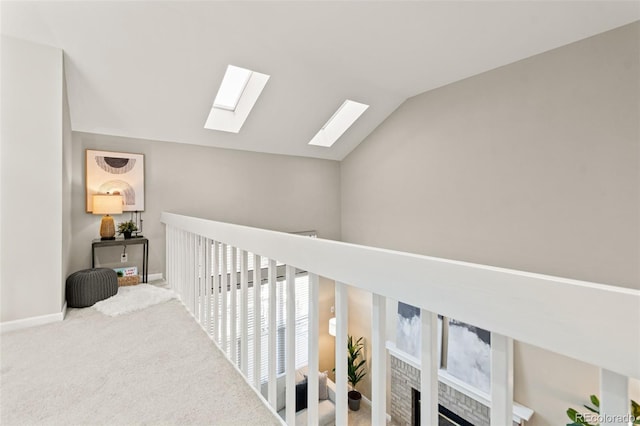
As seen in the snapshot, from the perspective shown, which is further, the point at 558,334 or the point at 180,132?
the point at 180,132

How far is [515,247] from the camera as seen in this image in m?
3.08

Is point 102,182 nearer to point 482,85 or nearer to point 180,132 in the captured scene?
point 180,132

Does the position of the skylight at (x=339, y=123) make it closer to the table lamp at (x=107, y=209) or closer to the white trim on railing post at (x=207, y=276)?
the table lamp at (x=107, y=209)

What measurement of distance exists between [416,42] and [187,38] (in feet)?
6.96

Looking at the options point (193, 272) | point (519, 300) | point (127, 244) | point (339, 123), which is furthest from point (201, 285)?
point (339, 123)

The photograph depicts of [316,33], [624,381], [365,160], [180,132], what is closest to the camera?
[624,381]

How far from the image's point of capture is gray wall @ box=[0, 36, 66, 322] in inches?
78.1

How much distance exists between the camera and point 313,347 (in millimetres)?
994

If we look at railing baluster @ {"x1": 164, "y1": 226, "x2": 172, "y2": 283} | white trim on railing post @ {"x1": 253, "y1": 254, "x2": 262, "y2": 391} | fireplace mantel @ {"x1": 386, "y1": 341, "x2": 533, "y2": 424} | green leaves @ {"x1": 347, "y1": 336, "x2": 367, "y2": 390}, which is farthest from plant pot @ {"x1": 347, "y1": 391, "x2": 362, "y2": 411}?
white trim on railing post @ {"x1": 253, "y1": 254, "x2": 262, "y2": 391}

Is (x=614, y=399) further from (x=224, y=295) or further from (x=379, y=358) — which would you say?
(x=224, y=295)

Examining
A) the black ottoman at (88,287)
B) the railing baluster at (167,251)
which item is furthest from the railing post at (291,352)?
the railing baluster at (167,251)

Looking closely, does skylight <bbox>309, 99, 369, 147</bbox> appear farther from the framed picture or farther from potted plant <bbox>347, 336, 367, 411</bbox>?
potted plant <bbox>347, 336, 367, 411</bbox>

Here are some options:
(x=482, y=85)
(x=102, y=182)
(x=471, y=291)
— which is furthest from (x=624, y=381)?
(x=102, y=182)

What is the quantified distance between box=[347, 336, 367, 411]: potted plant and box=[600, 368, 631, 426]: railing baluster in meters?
4.48
